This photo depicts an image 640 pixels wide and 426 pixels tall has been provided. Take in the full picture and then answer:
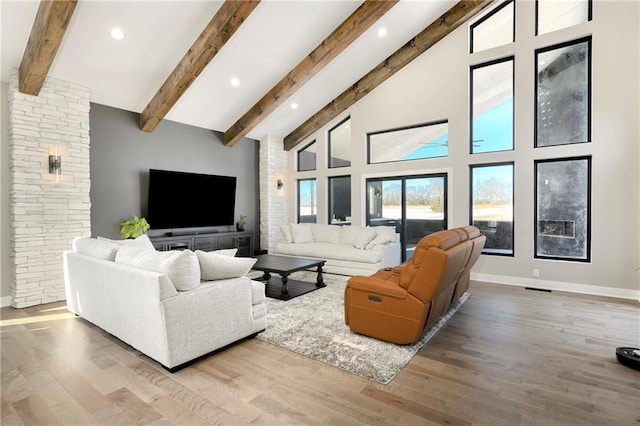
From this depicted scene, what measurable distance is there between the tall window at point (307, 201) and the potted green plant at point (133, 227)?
3.96 m

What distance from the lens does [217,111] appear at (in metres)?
6.56

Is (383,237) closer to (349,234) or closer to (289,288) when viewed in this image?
(349,234)

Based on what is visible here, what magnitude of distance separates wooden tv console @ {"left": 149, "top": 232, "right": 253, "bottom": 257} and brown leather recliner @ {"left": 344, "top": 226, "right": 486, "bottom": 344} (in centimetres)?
413

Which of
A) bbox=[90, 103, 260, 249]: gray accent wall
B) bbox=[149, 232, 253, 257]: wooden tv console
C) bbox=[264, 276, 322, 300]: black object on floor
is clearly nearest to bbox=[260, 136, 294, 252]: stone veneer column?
bbox=[149, 232, 253, 257]: wooden tv console

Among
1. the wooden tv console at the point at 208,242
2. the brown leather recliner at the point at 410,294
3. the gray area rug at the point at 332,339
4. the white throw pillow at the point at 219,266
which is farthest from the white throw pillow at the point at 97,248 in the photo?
the brown leather recliner at the point at 410,294

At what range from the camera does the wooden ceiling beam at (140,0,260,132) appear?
407 cm

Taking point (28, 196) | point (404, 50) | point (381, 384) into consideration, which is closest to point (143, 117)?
point (28, 196)

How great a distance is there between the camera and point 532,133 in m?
5.24

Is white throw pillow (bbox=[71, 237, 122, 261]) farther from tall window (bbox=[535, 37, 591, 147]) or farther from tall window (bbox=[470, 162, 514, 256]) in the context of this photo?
tall window (bbox=[535, 37, 591, 147])

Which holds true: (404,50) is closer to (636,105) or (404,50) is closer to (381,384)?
(636,105)

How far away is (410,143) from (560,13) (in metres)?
3.06

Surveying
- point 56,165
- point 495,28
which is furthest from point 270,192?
point 495,28

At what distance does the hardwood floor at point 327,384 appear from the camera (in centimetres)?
200

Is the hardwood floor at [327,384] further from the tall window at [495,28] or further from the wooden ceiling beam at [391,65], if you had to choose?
the wooden ceiling beam at [391,65]
